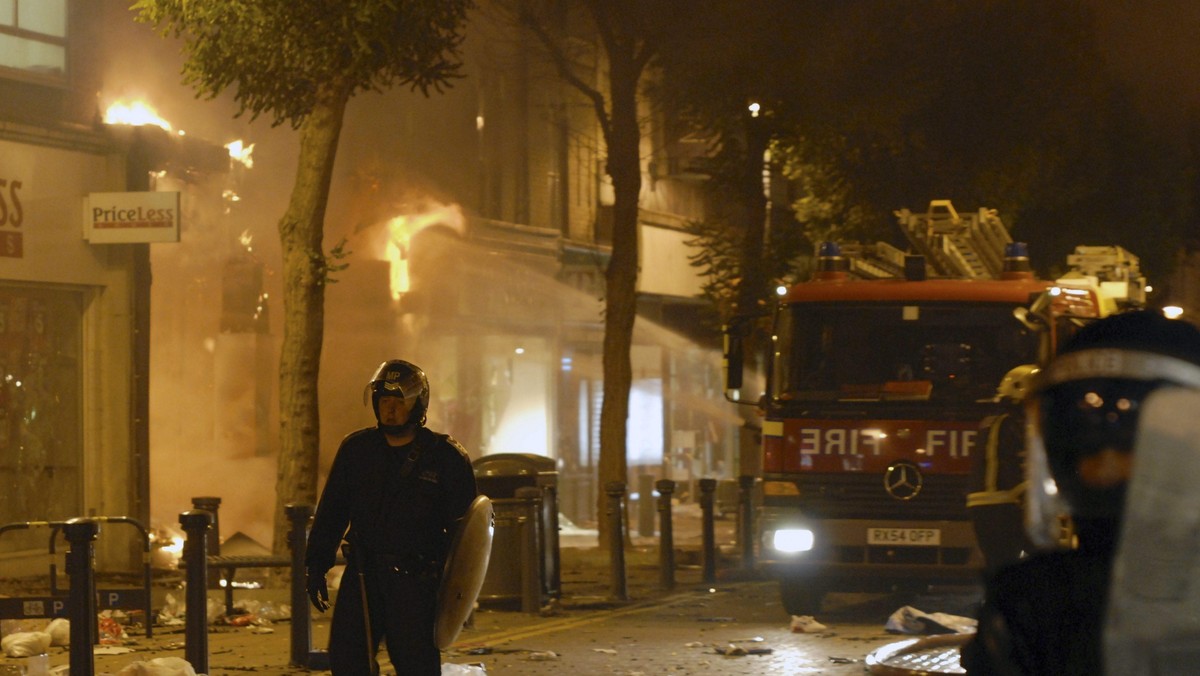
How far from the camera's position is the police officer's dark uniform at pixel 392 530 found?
6.59 m

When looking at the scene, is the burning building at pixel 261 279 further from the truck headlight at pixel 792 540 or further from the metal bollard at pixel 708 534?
the truck headlight at pixel 792 540

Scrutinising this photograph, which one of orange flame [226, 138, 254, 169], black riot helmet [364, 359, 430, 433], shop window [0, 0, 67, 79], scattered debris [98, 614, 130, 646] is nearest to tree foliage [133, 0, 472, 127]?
shop window [0, 0, 67, 79]

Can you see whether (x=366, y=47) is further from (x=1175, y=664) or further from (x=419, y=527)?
(x=1175, y=664)

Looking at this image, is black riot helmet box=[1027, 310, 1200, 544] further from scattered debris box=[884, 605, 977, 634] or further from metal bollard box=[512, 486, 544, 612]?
metal bollard box=[512, 486, 544, 612]

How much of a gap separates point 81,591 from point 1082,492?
22.6 ft

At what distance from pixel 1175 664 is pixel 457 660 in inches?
347

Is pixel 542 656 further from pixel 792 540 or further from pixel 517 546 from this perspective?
pixel 517 546

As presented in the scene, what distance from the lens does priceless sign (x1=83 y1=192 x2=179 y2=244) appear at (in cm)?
1459

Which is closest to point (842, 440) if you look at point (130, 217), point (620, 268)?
point (130, 217)

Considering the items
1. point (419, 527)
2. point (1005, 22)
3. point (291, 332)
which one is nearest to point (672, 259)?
point (1005, 22)

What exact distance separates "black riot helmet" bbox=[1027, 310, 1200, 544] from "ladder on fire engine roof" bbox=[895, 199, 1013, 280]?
13060 millimetres

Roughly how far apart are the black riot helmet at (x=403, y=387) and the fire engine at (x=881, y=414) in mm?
6009

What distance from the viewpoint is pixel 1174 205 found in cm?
4172

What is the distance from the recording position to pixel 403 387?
22.2ft
